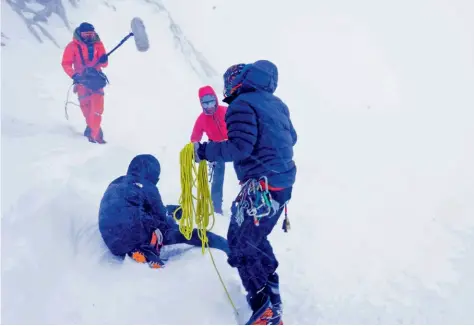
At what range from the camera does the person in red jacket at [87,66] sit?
18.5 feet

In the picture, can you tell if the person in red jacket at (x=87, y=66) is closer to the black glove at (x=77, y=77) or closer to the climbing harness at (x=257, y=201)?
the black glove at (x=77, y=77)

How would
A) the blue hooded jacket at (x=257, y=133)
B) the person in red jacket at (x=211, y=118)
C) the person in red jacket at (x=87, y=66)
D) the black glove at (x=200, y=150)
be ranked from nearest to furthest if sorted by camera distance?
the blue hooded jacket at (x=257, y=133), the black glove at (x=200, y=150), the person in red jacket at (x=211, y=118), the person in red jacket at (x=87, y=66)

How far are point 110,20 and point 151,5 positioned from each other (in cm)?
209

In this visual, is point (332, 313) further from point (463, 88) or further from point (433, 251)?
point (463, 88)

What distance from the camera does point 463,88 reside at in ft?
53.7

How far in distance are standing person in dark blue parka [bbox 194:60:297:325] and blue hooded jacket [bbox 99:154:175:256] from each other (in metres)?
0.86

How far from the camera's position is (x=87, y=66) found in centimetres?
575

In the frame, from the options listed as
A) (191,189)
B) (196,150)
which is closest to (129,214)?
(191,189)

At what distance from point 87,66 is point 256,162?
12.8ft

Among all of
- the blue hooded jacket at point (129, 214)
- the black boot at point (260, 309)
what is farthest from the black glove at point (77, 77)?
the black boot at point (260, 309)

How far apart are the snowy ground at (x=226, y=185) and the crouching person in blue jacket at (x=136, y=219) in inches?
6.0

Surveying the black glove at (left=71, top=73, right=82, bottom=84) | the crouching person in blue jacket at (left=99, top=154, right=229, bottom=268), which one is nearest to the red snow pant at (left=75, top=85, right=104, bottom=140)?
the black glove at (left=71, top=73, right=82, bottom=84)

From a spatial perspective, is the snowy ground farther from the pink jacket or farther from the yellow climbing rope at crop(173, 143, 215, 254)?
the pink jacket

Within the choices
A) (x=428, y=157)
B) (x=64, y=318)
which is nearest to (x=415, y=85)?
(x=428, y=157)
